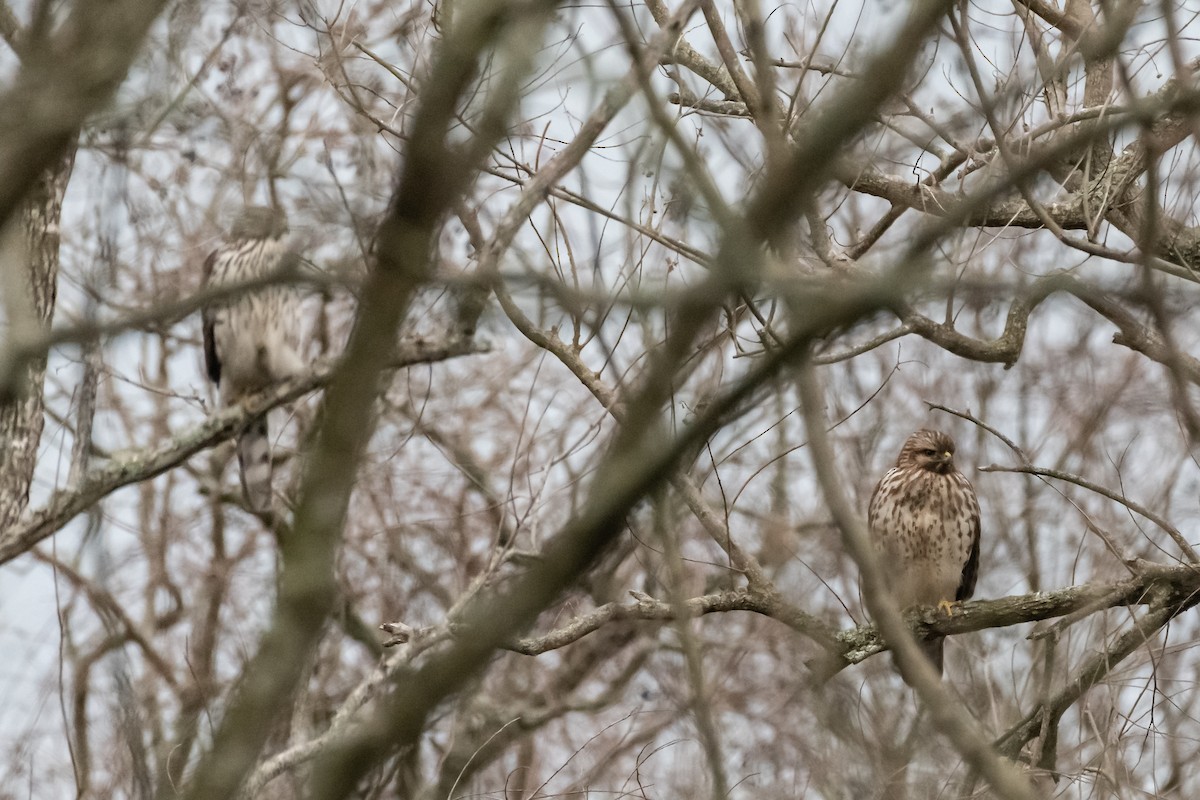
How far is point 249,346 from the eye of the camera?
30.6 feet

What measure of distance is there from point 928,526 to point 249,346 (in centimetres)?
444

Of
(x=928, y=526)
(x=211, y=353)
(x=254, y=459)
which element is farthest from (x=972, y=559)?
(x=211, y=353)

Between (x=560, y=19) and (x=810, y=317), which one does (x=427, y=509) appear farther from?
(x=810, y=317)

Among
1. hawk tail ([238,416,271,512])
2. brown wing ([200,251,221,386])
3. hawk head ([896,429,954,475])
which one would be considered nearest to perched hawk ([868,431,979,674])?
hawk head ([896,429,954,475])

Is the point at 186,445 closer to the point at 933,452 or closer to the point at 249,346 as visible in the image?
the point at 249,346

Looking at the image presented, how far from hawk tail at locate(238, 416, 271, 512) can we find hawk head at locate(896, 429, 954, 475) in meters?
4.26

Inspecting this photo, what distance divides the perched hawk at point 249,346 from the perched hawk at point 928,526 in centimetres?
396

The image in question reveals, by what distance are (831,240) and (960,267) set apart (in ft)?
3.71

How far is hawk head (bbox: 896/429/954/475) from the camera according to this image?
25.0 feet

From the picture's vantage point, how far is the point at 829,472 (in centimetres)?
256

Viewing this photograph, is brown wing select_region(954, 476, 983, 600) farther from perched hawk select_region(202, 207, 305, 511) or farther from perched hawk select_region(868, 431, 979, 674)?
perched hawk select_region(202, 207, 305, 511)

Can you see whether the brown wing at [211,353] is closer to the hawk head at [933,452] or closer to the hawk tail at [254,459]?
the hawk tail at [254,459]

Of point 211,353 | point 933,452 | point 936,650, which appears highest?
point 211,353

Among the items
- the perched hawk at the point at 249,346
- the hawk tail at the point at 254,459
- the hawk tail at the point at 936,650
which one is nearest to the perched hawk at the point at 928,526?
the hawk tail at the point at 936,650
